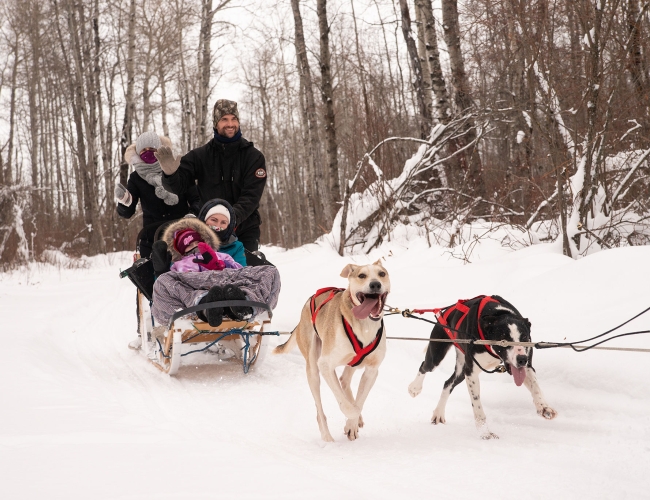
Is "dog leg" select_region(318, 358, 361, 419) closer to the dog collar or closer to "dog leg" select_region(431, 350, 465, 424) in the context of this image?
"dog leg" select_region(431, 350, 465, 424)

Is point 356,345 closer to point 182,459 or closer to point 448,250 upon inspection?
point 182,459

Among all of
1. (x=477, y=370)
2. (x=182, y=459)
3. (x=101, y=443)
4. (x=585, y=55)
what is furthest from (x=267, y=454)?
(x=585, y=55)

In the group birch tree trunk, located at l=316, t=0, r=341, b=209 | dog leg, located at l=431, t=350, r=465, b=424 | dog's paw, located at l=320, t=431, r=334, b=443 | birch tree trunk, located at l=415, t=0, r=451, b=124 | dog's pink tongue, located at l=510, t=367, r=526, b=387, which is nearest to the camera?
dog's pink tongue, located at l=510, t=367, r=526, b=387

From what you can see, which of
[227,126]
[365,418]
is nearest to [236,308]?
[365,418]

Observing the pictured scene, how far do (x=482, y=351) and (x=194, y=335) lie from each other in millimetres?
2576

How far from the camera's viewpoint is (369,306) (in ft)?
11.0

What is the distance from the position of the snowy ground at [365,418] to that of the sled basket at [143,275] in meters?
0.74

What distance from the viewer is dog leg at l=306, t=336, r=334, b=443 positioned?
3.54 m

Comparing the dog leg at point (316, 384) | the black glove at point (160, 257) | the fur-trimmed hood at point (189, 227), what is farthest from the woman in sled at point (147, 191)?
the dog leg at point (316, 384)

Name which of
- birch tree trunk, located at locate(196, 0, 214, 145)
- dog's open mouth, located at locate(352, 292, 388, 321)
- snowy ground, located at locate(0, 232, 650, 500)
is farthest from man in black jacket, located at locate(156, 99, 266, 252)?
birch tree trunk, located at locate(196, 0, 214, 145)

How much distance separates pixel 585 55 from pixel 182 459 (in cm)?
558

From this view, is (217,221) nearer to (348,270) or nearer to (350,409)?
(348,270)

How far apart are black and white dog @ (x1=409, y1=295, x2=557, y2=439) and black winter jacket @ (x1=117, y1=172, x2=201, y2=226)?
3346 millimetres

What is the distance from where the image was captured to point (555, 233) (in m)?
7.44
